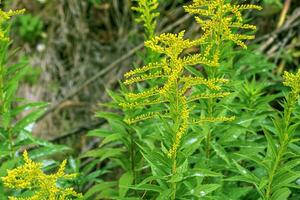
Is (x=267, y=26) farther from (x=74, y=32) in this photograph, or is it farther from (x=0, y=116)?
(x=0, y=116)

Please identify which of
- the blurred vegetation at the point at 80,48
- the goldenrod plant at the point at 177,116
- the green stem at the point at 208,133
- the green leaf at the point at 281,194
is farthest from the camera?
the blurred vegetation at the point at 80,48

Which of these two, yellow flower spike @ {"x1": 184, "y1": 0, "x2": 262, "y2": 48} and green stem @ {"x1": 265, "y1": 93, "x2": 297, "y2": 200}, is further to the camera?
yellow flower spike @ {"x1": 184, "y1": 0, "x2": 262, "y2": 48}

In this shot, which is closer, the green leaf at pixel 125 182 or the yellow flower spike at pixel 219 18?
the yellow flower spike at pixel 219 18

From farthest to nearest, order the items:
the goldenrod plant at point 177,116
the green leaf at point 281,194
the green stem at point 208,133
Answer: the green stem at point 208,133, the green leaf at point 281,194, the goldenrod plant at point 177,116

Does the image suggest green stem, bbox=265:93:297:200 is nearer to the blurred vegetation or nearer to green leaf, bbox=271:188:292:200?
green leaf, bbox=271:188:292:200

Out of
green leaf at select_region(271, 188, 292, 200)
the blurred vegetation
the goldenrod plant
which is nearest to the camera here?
the goldenrod plant

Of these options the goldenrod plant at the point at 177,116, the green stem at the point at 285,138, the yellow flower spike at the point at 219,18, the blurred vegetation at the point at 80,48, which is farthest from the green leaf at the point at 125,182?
the blurred vegetation at the point at 80,48

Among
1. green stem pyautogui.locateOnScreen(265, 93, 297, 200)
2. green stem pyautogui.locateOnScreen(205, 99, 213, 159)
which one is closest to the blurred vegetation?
green stem pyautogui.locateOnScreen(205, 99, 213, 159)

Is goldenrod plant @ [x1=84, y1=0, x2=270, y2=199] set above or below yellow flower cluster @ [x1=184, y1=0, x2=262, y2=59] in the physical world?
below

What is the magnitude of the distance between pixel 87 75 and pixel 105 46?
1.39 feet

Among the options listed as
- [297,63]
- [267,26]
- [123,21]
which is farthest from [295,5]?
[123,21]

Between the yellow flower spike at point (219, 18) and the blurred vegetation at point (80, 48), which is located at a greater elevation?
the yellow flower spike at point (219, 18)

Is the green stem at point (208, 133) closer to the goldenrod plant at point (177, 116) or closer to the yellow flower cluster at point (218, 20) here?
the goldenrod plant at point (177, 116)

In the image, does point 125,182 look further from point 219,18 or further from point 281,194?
point 219,18
